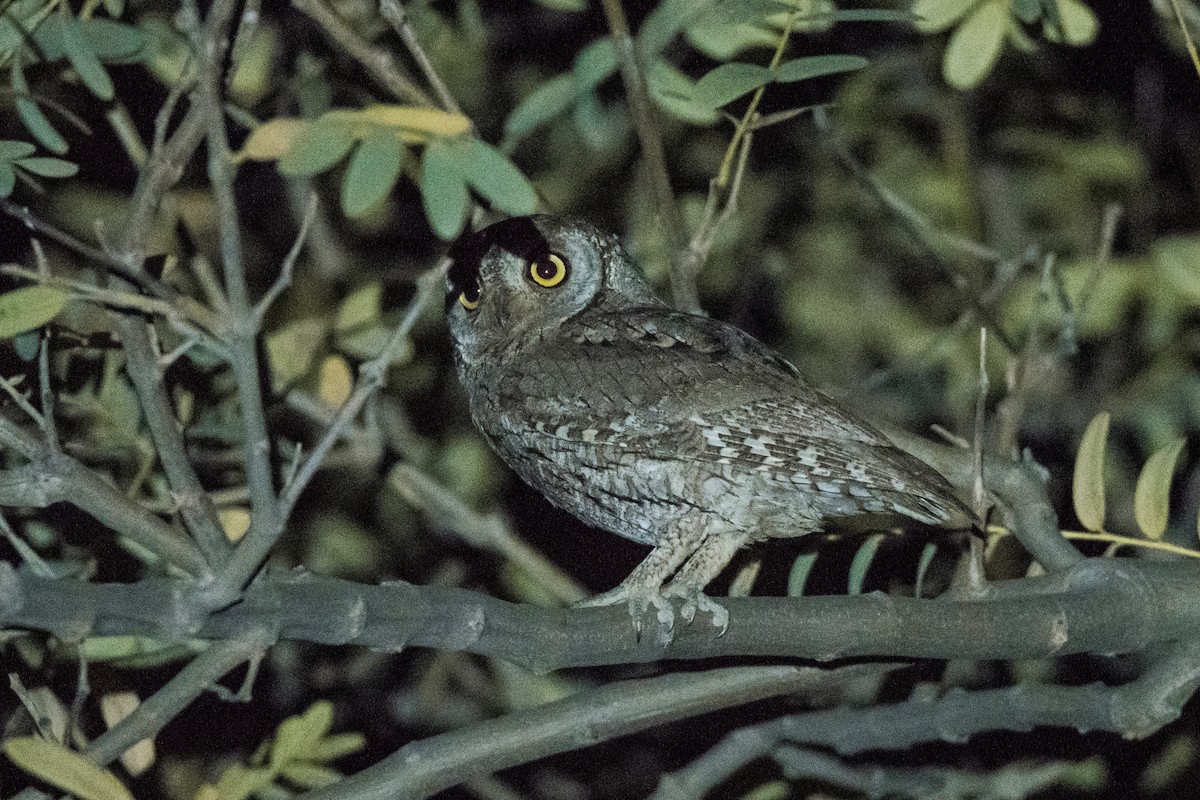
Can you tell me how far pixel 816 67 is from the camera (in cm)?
246

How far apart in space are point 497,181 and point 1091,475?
60.9 inches

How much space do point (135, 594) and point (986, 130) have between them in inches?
201

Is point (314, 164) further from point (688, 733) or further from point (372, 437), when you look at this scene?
point (688, 733)

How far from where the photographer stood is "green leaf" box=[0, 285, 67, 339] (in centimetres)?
194

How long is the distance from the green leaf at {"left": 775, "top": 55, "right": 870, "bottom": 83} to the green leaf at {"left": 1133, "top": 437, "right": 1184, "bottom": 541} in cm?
99

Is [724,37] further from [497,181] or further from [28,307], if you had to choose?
[28,307]

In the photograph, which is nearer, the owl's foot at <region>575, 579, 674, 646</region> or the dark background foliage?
the owl's foot at <region>575, 579, 674, 646</region>

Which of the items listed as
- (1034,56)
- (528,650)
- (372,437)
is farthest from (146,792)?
(1034,56)

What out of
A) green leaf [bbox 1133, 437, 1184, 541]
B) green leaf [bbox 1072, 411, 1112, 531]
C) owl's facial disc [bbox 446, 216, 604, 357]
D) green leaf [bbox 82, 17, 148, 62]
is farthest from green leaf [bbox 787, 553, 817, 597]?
green leaf [bbox 82, 17, 148, 62]

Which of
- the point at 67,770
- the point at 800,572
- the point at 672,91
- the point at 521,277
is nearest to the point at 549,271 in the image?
the point at 521,277

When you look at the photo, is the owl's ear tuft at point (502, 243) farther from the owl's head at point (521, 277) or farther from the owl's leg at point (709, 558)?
the owl's leg at point (709, 558)

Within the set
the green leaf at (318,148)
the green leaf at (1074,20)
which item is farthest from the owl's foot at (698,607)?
the green leaf at (1074,20)

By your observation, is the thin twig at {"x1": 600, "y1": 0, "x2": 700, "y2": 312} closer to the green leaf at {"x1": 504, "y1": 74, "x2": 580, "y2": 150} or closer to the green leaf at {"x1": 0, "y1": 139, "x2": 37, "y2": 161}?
the green leaf at {"x1": 504, "y1": 74, "x2": 580, "y2": 150}

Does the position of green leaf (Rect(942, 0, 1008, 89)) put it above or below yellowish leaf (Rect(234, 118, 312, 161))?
below
